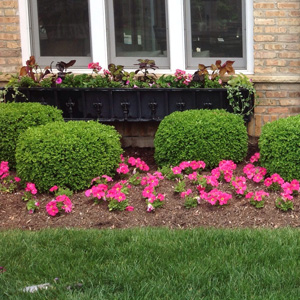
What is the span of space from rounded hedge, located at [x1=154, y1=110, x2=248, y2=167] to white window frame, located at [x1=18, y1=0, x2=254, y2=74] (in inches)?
46.9

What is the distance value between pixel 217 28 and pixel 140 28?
3.11 ft

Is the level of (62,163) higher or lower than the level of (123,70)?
lower

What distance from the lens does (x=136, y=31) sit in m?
7.56

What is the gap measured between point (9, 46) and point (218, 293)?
4991 millimetres

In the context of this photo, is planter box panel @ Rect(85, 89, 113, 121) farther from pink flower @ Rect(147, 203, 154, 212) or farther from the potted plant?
pink flower @ Rect(147, 203, 154, 212)

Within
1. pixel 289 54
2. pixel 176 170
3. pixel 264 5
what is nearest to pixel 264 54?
pixel 289 54

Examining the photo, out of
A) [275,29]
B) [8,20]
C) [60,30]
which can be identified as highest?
[8,20]

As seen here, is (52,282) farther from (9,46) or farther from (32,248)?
(9,46)

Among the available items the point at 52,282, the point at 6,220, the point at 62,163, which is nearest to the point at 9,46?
the point at 62,163

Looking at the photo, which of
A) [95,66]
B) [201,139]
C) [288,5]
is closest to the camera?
[201,139]

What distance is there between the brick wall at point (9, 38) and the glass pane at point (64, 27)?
333 mm

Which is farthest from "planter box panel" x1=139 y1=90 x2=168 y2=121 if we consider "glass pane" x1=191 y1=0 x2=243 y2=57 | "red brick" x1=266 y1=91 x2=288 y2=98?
"red brick" x1=266 y1=91 x2=288 y2=98

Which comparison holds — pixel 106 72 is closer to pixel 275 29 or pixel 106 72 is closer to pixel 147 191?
pixel 275 29

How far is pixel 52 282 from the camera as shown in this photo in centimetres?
375
